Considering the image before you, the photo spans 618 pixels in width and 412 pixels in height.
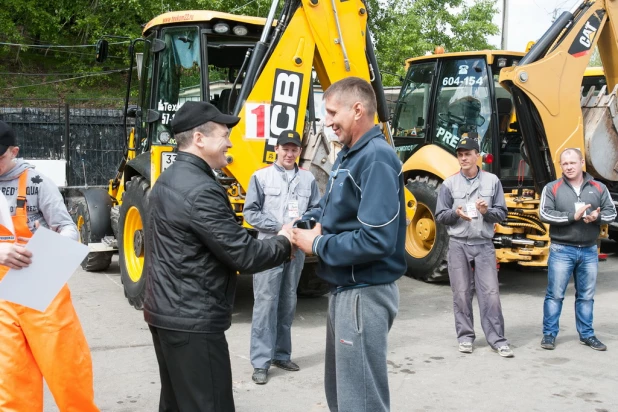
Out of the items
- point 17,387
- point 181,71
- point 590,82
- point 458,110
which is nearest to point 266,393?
point 17,387

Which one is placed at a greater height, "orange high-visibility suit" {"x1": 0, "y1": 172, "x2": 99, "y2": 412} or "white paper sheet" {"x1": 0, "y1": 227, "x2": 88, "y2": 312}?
"white paper sheet" {"x1": 0, "y1": 227, "x2": 88, "y2": 312}

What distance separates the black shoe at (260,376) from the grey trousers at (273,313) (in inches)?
1.2

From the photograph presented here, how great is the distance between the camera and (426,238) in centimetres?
926

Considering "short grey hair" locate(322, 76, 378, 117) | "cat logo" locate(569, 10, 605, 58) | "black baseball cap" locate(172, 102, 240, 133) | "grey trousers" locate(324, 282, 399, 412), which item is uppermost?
"cat logo" locate(569, 10, 605, 58)

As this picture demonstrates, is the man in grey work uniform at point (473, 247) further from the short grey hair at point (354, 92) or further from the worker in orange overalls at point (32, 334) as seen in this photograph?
the worker in orange overalls at point (32, 334)

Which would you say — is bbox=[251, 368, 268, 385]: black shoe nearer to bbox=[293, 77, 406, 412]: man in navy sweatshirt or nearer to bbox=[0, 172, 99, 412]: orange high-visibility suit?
bbox=[0, 172, 99, 412]: orange high-visibility suit

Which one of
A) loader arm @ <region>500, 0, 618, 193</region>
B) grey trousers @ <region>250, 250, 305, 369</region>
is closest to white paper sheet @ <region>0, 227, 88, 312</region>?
grey trousers @ <region>250, 250, 305, 369</region>

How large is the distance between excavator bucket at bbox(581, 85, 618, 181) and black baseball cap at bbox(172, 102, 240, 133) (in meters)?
6.13

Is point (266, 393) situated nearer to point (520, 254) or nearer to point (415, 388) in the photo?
point (415, 388)

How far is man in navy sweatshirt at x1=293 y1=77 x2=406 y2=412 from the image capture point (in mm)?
3146

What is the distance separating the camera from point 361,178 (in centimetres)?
318

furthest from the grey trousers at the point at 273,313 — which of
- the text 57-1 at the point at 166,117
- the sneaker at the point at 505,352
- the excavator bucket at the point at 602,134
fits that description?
the excavator bucket at the point at 602,134

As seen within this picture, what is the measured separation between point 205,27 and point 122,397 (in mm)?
3884

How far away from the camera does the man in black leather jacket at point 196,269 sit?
309cm
